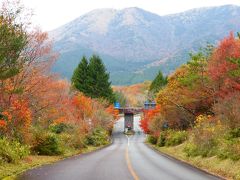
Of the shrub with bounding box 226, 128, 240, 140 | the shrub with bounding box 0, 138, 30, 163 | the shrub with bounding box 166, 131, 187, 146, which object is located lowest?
the shrub with bounding box 166, 131, 187, 146

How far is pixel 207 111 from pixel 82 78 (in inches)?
1981

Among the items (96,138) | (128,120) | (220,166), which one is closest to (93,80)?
(96,138)

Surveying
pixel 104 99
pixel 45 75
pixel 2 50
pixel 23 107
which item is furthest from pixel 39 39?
pixel 104 99

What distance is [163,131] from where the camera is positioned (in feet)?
181

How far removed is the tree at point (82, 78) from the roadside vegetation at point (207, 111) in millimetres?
29598

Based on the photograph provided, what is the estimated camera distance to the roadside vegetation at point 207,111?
2385cm

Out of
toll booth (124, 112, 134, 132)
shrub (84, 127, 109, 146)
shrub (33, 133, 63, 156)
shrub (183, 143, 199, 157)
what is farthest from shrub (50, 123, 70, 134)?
toll booth (124, 112, 134, 132)

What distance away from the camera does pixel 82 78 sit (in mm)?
93750

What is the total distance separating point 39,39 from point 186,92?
18905 millimetres

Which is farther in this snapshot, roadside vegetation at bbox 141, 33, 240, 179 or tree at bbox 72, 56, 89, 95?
tree at bbox 72, 56, 89, 95

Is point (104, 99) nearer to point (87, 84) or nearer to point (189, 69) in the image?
point (87, 84)

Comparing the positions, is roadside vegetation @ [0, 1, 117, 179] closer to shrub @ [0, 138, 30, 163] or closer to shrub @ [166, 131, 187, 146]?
shrub @ [0, 138, 30, 163]

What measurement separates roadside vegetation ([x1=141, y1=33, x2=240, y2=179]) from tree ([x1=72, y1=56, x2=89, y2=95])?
97.1ft

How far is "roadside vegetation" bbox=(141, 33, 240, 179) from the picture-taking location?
23.8 m
